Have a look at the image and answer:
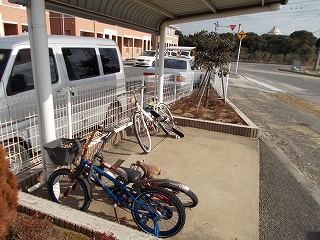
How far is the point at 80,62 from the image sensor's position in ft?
14.9

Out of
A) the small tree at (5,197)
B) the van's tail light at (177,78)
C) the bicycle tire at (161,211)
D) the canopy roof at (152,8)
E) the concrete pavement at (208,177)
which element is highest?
the canopy roof at (152,8)

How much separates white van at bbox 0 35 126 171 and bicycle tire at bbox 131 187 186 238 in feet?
5.50

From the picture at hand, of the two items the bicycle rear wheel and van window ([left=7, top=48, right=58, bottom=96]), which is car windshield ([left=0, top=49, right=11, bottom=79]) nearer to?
van window ([left=7, top=48, right=58, bottom=96])

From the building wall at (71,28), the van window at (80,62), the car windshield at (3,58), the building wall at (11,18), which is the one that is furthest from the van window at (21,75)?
the building wall at (11,18)

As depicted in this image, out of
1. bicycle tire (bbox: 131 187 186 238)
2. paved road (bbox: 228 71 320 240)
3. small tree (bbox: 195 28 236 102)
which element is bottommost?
paved road (bbox: 228 71 320 240)

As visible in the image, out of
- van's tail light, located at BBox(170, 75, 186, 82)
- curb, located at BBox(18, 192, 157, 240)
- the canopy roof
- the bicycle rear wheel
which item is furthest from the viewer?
van's tail light, located at BBox(170, 75, 186, 82)

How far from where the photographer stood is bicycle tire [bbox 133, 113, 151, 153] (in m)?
4.31

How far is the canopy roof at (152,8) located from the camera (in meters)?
3.67

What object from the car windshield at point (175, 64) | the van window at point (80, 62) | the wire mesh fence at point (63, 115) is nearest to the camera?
the wire mesh fence at point (63, 115)

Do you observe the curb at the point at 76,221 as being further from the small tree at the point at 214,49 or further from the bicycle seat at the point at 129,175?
the small tree at the point at 214,49

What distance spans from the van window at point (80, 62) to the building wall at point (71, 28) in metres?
13.2

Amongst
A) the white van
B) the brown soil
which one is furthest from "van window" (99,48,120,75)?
the brown soil

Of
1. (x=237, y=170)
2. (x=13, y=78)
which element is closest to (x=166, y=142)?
(x=237, y=170)

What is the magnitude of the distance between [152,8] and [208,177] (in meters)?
3.19
